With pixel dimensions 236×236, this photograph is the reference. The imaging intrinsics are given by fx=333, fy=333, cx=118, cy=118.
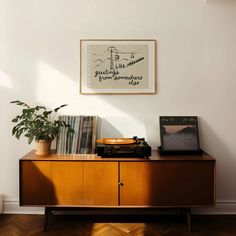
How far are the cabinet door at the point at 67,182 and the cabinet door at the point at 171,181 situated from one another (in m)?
0.35

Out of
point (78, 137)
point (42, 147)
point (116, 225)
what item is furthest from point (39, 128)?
point (116, 225)

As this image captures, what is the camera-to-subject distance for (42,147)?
2887 millimetres

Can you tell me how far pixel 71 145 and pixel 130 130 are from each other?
579 millimetres

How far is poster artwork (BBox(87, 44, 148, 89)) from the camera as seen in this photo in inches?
123

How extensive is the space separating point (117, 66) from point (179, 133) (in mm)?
849

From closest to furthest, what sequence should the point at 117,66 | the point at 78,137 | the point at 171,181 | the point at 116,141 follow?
the point at 171,181 < the point at 116,141 < the point at 78,137 < the point at 117,66

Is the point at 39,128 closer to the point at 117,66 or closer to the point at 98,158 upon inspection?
the point at 98,158

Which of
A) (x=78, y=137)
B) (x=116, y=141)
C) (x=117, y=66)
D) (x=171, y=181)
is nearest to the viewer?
(x=171, y=181)

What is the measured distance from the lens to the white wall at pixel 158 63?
3.11 m

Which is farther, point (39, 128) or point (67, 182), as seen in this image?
point (39, 128)

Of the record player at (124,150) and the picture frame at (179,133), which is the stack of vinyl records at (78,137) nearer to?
the record player at (124,150)

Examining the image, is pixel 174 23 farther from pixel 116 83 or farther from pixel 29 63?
pixel 29 63

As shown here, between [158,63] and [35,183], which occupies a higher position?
[158,63]

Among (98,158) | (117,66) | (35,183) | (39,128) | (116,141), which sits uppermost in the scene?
(117,66)
